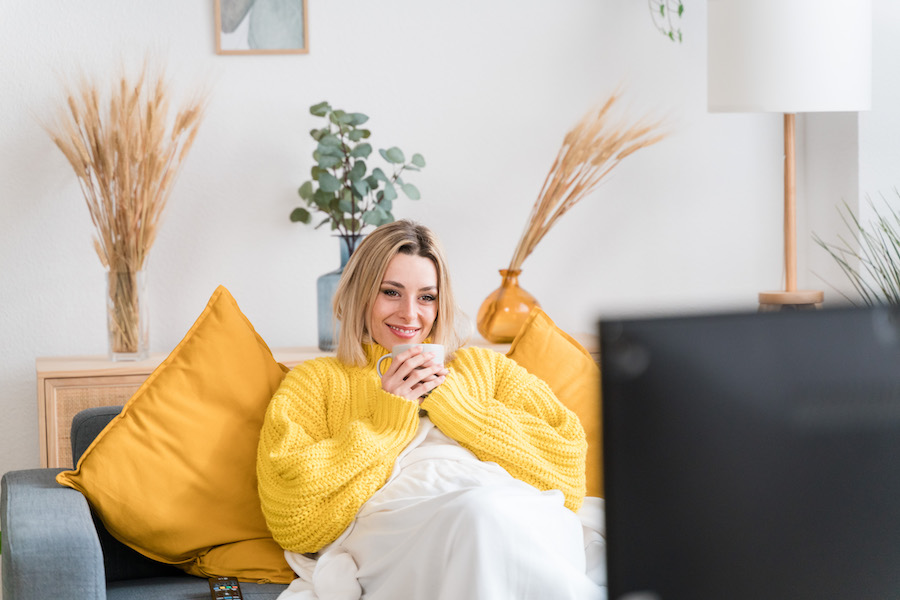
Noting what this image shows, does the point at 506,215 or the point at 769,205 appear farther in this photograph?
the point at 769,205

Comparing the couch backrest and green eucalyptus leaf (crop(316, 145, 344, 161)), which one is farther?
green eucalyptus leaf (crop(316, 145, 344, 161))

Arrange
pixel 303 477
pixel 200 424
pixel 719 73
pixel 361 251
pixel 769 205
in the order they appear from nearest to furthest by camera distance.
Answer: pixel 303 477 < pixel 200 424 < pixel 361 251 < pixel 719 73 < pixel 769 205

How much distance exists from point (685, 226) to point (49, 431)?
2010mm

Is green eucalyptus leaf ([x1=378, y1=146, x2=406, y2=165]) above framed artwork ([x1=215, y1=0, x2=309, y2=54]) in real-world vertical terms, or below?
below

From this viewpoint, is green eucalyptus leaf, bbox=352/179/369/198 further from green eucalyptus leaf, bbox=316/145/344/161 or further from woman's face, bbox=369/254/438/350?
woman's face, bbox=369/254/438/350

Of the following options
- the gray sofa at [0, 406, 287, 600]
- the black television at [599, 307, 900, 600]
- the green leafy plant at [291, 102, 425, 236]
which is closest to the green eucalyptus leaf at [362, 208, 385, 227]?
the green leafy plant at [291, 102, 425, 236]

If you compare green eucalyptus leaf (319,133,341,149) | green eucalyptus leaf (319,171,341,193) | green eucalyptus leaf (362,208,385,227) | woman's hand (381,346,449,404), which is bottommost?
woman's hand (381,346,449,404)

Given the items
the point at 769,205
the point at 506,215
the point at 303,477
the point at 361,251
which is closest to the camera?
the point at 303,477

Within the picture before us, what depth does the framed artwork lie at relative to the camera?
108 inches

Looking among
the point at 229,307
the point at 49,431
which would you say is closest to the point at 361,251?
the point at 229,307

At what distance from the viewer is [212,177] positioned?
2.78 meters

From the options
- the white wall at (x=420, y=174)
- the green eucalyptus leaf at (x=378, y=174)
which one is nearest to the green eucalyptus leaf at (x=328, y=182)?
the green eucalyptus leaf at (x=378, y=174)

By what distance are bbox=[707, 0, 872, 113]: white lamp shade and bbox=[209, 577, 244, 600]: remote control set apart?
1.79 metres

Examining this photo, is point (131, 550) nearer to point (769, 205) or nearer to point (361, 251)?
point (361, 251)
